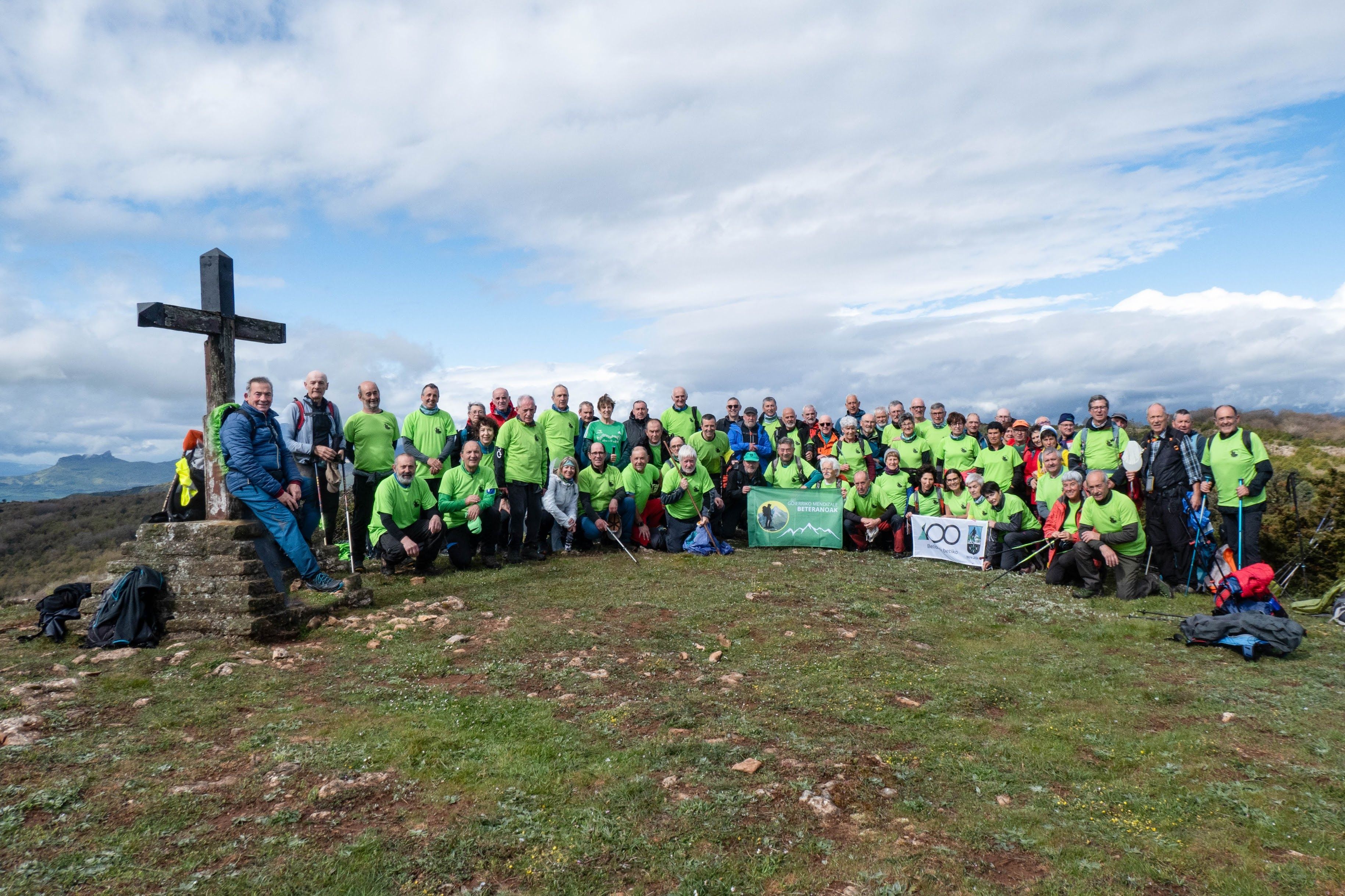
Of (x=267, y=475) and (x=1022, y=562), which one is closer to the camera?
(x=267, y=475)

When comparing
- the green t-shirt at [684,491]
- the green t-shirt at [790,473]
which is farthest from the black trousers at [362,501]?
the green t-shirt at [790,473]

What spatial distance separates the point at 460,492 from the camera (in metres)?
11.7

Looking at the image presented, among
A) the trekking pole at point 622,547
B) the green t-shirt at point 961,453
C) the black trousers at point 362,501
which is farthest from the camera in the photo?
the green t-shirt at point 961,453

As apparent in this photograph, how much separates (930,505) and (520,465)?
24.6 ft

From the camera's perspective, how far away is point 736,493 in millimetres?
15172

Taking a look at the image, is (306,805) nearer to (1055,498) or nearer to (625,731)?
(625,731)

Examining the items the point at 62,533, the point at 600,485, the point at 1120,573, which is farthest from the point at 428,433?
the point at 62,533

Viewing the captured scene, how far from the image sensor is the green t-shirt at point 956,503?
13.3 m

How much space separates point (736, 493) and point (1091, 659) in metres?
7.97

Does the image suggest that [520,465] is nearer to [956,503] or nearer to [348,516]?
[348,516]

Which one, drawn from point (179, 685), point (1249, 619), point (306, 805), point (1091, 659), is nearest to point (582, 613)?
point (179, 685)

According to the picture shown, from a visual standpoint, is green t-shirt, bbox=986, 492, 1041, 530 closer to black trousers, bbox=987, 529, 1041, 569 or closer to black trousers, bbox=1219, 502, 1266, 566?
black trousers, bbox=987, 529, 1041, 569

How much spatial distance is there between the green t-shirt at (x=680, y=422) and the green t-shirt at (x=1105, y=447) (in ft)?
21.7

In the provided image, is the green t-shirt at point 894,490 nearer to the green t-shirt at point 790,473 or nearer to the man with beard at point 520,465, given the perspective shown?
the green t-shirt at point 790,473
